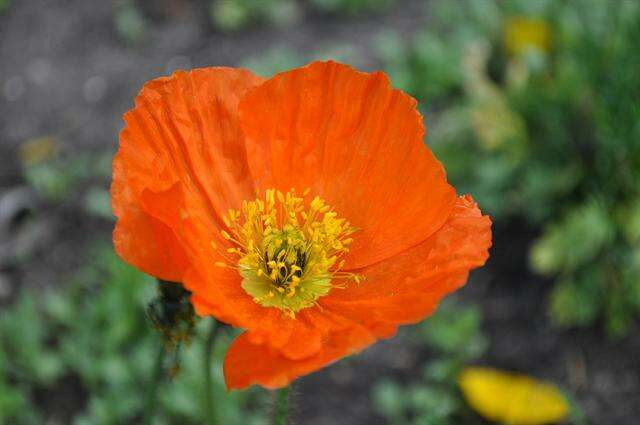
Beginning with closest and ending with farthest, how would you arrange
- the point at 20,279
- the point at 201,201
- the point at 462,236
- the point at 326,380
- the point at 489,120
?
the point at 462,236 → the point at 201,201 → the point at 326,380 → the point at 20,279 → the point at 489,120

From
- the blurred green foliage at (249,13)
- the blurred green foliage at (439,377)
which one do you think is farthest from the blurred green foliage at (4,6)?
the blurred green foliage at (439,377)

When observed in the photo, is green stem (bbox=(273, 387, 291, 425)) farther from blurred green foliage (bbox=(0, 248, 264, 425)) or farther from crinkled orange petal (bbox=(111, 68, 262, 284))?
blurred green foliage (bbox=(0, 248, 264, 425))

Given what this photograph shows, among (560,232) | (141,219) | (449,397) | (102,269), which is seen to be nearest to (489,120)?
(560,232)

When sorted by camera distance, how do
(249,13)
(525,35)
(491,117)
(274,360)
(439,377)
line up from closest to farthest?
(274,360), (439,377), (491,117), (525,35), (249,13)

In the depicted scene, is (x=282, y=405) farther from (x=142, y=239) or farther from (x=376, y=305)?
(x=142, y=239)

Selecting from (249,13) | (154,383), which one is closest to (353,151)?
(154,383)

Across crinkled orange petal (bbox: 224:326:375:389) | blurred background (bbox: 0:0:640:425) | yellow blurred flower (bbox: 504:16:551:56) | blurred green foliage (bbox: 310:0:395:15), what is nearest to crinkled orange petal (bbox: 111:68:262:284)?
crinkled orange petal (bbox: 224:326:375:389)

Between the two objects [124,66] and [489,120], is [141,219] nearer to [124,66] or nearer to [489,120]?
[489,120]
